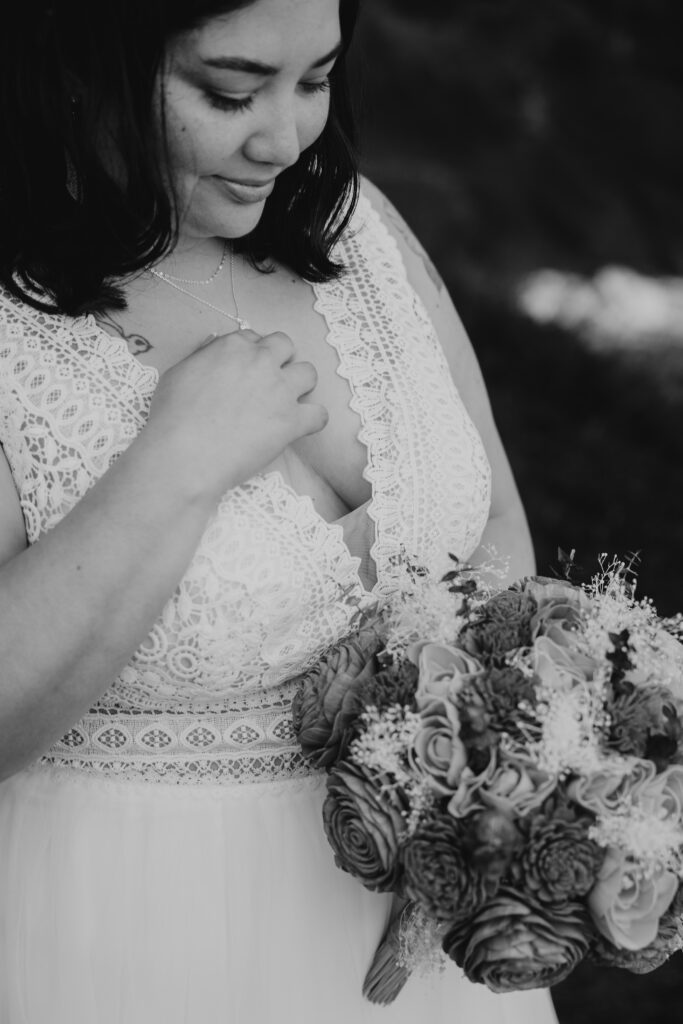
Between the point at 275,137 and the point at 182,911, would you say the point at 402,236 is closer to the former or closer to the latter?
the point at 275,137

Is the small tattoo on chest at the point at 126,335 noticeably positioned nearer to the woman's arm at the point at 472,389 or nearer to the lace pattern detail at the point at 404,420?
the lace pattern detail at the point at 404,420

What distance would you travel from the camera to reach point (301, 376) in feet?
6.56

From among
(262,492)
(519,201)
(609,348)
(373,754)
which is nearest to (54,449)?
(262,492)

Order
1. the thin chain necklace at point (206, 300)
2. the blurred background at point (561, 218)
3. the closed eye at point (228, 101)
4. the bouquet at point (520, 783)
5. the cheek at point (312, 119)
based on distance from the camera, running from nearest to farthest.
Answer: the bouquet at point (520, 783) < the closed eye at point (228, 101) < the cheek at point (312, 119) < the thin chain necklace at point (206, 300) < the blurred background at point (561, 218)

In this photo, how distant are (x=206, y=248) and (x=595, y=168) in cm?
458

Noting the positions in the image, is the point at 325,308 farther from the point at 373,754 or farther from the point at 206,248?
the point at 373,754

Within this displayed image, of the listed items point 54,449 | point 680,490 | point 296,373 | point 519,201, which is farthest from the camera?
point 519,201

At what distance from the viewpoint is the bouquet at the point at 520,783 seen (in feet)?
5.16

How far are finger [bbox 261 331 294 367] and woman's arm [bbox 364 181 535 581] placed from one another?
16.6 inches

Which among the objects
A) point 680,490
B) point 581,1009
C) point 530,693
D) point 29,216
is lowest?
point 581,1009

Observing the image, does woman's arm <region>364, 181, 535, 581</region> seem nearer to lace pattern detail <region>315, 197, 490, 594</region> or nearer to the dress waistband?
lace pattern detail <region>315, 197, 490, 594</region>

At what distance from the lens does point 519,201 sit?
20.4 feet

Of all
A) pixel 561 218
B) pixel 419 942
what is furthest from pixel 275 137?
pixel 561 218

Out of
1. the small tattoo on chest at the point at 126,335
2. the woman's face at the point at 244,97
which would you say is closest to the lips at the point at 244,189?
the woman's face at the point at 244,97
